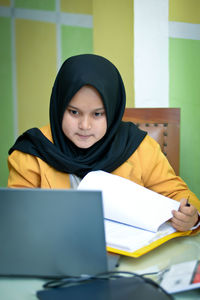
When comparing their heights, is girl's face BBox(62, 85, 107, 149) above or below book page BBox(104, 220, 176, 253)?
above

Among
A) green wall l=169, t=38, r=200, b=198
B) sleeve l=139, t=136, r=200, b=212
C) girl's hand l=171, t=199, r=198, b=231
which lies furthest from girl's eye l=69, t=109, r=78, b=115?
green wall l=169, t=38, r=200, b=198

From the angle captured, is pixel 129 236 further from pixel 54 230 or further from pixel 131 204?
pixel 54 230

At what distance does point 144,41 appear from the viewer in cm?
187

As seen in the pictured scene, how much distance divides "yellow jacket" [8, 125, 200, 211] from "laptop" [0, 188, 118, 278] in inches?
21.3

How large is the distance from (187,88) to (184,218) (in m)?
1.30

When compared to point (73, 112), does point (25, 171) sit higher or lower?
lower

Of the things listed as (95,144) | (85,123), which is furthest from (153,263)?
(95,144)

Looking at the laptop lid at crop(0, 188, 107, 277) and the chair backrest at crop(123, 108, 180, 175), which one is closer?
the laptop lid at crop(0, 188, 107, 277)

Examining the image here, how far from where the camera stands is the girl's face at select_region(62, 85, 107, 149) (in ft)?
3.32

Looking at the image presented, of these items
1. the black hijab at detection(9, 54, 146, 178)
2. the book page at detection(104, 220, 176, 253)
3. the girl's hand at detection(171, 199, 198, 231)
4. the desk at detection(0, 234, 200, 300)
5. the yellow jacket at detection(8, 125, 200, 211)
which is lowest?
the desk at detection(0, 234, 200, 300)

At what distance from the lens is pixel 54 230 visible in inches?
21.4

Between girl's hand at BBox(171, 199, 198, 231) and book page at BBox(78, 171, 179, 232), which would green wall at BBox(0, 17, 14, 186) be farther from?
girl's hand at BBox(171, 199, 198, 231)

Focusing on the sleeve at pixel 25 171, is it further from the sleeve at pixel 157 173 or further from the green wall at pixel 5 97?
the green wall at pixel 5 97

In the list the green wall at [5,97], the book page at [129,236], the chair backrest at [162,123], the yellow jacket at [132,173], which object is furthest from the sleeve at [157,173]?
the green wall at [5,97]
